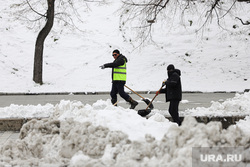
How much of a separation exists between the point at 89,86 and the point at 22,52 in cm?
612

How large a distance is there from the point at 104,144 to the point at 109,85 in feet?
38.6

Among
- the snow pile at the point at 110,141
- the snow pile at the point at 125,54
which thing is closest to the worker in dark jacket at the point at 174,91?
the snow pile at the point at 110,141

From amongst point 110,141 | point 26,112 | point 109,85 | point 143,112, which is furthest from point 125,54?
point 110,141

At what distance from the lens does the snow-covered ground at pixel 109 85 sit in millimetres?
3412

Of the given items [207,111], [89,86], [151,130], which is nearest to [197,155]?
[151,130]

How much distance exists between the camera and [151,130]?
4402 mm

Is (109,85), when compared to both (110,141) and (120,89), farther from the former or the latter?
(110,141)

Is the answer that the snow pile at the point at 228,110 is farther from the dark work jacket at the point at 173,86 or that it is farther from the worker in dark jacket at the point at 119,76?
the worker in dark jacket at the point at 119,76

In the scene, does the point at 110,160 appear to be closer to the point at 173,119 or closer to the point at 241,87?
the point at 173,119

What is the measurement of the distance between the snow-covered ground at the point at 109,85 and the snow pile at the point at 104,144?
0.01m

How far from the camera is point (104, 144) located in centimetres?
388

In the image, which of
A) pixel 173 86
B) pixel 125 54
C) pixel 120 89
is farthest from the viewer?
pixel 125 54

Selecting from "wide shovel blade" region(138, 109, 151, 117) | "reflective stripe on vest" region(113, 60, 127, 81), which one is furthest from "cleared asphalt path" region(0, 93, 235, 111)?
"wide shovel blade" region(138, 109, 151, 117)

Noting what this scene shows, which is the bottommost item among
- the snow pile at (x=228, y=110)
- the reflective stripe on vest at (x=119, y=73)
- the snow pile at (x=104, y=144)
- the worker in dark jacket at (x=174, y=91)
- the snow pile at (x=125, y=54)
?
the snow pile at (x=104, y=144)
